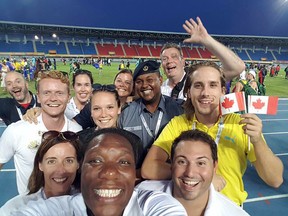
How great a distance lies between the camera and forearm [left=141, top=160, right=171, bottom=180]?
235 cm

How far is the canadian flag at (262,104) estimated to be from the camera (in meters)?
2.22

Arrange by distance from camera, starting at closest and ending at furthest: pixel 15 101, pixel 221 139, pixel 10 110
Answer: pixel 221 139 < pixel 10 110 < pixel 15 101

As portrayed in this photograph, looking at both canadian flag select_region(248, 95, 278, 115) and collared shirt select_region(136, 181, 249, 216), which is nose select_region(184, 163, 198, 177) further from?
canadian flag select_region(248, 95, 278, 115)

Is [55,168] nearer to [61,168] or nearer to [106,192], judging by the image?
[61,168]

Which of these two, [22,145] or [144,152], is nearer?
[22,145]

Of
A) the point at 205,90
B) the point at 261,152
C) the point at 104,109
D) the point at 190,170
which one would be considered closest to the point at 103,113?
the point at 104,109

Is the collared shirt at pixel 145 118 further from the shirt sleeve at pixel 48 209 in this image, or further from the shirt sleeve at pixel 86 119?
the shirt sleeve at pixel 48 209

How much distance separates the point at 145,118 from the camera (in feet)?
10.5

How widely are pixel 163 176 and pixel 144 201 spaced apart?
0.76 m

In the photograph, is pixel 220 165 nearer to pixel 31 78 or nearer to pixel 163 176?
pixel 163 176

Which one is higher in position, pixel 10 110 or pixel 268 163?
pixel 10 110

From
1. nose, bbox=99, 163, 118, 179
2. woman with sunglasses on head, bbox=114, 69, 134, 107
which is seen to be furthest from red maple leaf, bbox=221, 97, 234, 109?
woman with sunglasses on head, bbox=114, 69, 134, 107

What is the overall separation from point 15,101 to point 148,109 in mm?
2640

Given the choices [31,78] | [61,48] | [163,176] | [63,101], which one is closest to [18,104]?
[63,101]
